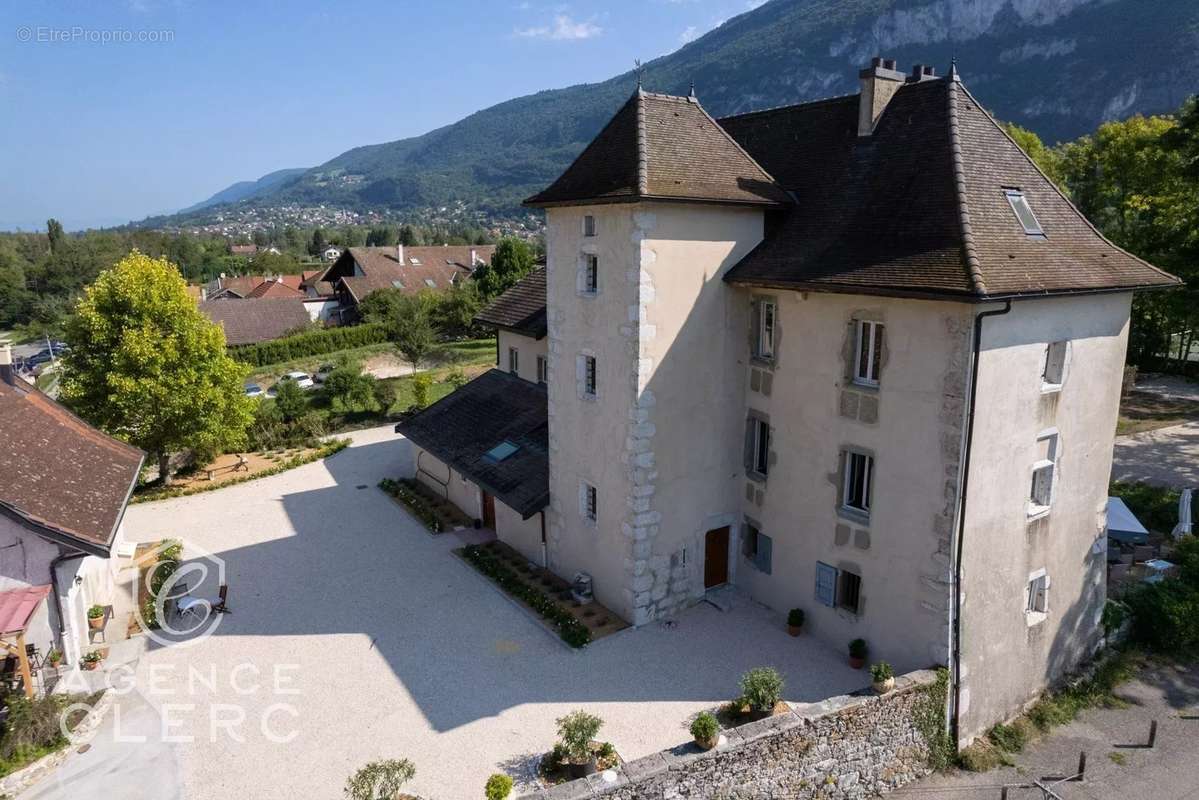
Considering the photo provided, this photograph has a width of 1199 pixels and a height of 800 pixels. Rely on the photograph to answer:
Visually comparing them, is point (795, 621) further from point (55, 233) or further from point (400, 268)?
point (55, 233)

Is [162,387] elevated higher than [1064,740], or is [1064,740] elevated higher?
[162,387]

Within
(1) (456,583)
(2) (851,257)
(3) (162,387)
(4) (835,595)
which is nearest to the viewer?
(2) (851,257)

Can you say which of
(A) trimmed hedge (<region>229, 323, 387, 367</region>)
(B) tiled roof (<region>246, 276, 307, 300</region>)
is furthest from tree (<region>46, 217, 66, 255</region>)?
(A) trimmed hedge (<region>229, 323, 387, 367</region>)

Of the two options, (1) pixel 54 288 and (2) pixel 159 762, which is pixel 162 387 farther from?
(1) pixel 54 288

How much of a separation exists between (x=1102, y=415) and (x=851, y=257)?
6.81 metres

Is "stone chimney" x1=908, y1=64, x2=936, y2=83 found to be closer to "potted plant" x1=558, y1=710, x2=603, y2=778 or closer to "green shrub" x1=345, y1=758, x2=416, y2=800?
"potted plant" x1=558, y1=710, x2=603, y2=778

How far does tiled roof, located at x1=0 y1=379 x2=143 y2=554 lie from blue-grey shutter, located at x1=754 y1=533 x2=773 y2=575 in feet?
46.3

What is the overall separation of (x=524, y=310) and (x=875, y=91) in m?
13.9

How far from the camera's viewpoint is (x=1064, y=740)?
1477 centimetres

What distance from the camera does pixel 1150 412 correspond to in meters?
35.1

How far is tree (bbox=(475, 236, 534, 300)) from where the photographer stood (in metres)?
59.2

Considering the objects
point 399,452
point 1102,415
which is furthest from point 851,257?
point 399,452

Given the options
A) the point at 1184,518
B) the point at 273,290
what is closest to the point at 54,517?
the point at 1184,518

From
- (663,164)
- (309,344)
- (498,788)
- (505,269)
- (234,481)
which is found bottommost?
(234,481)
